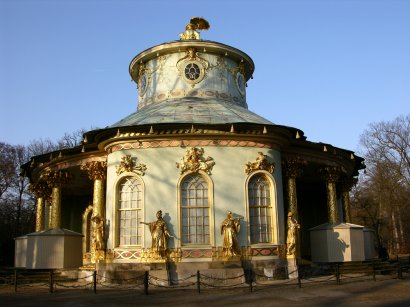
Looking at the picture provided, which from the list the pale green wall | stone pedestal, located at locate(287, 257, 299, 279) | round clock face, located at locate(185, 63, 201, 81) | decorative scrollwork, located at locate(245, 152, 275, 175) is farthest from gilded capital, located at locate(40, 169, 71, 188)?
stone pedestal, located at locate(287, 257, 299, 279)

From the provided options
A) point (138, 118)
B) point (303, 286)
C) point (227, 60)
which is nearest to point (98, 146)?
point (138, 118)

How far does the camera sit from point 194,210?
16.3 m

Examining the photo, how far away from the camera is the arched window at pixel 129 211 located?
16422 mm

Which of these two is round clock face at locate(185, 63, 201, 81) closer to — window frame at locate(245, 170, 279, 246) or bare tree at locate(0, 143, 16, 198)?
window frame at locate(245, 170, 279, 246)

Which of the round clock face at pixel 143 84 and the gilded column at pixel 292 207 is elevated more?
the round clock face at pixel 143 84

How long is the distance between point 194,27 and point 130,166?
35.0ft

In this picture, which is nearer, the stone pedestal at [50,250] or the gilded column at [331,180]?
the stone pedestal at [50,250]

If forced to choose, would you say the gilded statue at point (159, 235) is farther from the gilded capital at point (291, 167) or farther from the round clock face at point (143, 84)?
the round clock face at point (143, 84)

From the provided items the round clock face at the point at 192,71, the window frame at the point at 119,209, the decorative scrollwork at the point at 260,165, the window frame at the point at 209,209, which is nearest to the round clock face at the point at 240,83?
the round clock face at the point at 192,71

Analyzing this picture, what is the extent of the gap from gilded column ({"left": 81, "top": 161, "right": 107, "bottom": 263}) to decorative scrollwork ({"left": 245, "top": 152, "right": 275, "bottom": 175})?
583 centimetres

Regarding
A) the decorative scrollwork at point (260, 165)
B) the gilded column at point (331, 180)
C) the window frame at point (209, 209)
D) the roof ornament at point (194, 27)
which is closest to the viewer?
the window frame at point (209, 209)

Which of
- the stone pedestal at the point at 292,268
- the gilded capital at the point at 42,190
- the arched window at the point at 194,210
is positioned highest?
the gilded capital at the point at 42,190

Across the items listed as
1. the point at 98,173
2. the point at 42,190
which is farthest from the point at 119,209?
the point at 42,190

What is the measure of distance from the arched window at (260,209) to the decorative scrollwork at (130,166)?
405 centimetres
